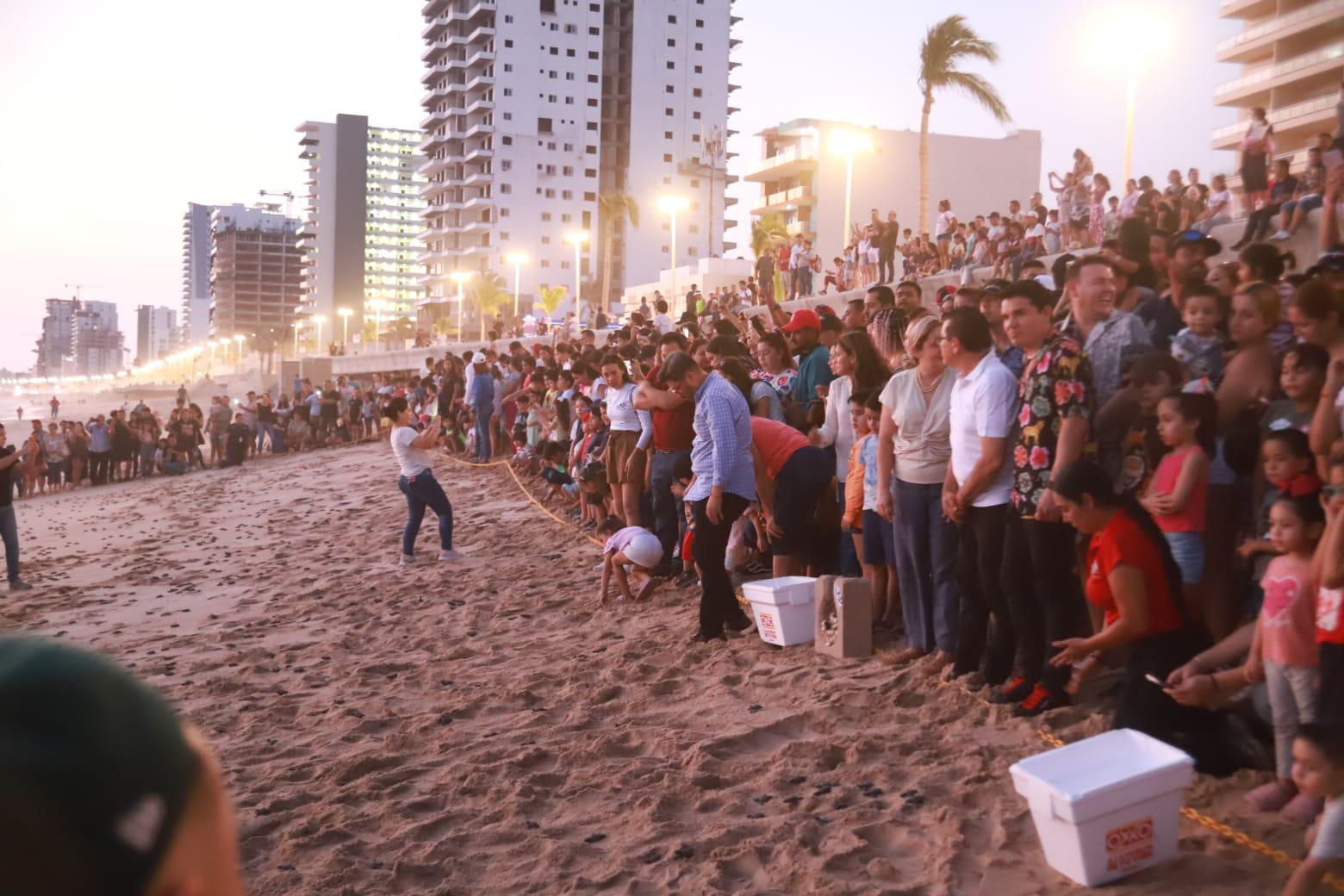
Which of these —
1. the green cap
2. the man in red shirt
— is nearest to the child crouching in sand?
the man in red shirt

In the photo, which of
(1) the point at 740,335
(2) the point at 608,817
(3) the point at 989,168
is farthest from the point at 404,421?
(3) the point at 989,168

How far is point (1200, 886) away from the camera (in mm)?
3676

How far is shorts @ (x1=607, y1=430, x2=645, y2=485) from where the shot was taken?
32.9 ft

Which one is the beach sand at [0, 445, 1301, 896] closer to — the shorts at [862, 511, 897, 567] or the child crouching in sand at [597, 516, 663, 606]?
the child crouching in sand at [597, 516, 663, 606]

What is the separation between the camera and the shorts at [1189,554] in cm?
505

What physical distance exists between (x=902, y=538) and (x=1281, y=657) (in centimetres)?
243

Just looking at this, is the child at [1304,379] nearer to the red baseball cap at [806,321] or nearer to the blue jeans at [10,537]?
the red baseball cap at [806,321]

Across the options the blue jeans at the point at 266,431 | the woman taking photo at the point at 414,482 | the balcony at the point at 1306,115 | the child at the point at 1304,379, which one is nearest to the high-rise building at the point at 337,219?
the balcony at the point at 1306,115

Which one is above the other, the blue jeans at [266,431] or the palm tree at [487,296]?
the palm tree at [487,296]

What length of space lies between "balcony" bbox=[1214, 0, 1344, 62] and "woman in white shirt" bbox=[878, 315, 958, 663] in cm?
4418

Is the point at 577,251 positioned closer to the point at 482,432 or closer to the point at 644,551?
the point at 482,432

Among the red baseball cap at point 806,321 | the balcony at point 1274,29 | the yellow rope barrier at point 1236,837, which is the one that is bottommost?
the yellow rope barrier at point 1236,837

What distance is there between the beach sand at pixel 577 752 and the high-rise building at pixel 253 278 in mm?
182879

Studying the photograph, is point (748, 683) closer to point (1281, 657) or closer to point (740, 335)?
point (1281, 657)
